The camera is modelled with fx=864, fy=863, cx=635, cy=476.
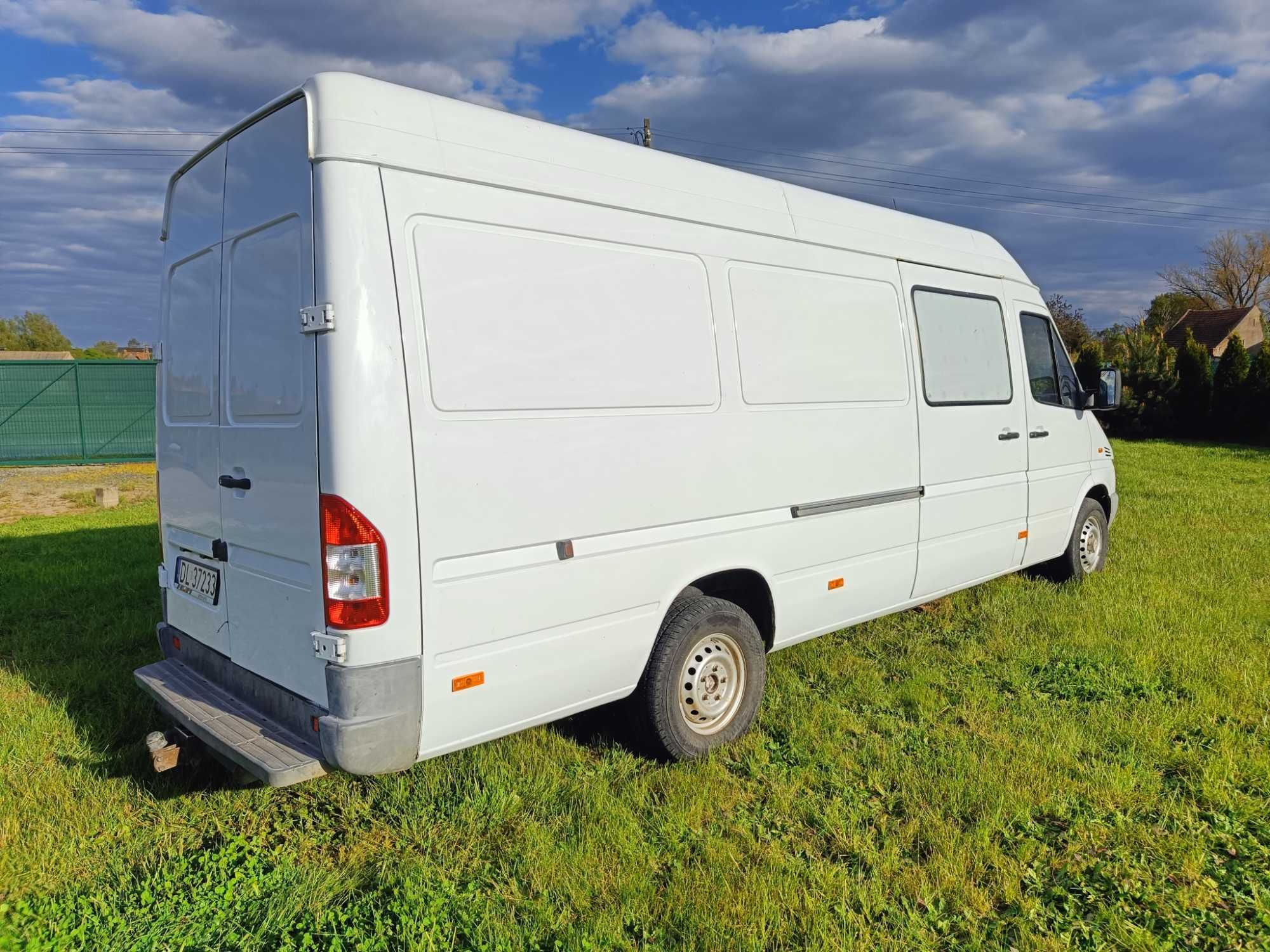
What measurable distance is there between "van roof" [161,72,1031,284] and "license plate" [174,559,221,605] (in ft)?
5.14

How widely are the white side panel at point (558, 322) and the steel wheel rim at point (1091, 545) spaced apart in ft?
14.6

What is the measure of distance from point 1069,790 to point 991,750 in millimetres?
401

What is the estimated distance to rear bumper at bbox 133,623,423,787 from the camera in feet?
9.30

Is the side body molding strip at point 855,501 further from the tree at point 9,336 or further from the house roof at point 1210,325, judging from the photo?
the tree at point 9,336

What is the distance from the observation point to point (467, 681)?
3051 mm

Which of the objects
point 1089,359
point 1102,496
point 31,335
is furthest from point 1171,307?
point 31,335

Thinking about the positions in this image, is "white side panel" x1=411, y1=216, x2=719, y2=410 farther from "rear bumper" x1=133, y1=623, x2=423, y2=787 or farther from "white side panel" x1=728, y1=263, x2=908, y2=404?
"rear bumper" x1=133, y1=623, x2=423, y2=787

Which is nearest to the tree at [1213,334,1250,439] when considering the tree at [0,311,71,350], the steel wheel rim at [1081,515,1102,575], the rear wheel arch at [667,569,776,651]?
the steel wheel rim at [1081,515,1102,575]

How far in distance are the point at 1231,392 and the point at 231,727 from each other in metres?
23.8

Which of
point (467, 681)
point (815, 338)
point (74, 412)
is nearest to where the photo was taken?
point (467, 681)

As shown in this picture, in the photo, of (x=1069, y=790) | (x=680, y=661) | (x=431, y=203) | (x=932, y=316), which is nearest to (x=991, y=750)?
(x=1069, y=790)

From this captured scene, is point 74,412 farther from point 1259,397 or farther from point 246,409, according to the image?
point 1259,397

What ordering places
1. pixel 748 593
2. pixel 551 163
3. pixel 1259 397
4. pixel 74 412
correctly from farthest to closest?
pixel 1259 397 < pixel 74 412 < pixel 748 593 < pixel 551 163

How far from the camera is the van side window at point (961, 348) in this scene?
201 inches
